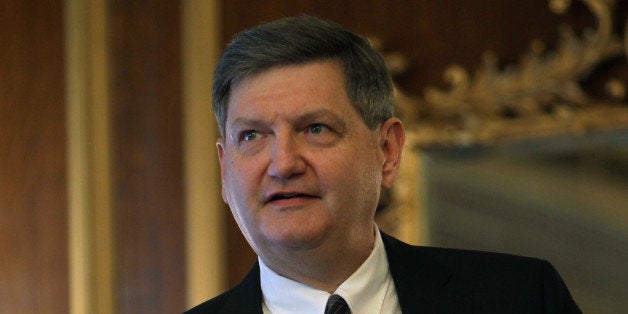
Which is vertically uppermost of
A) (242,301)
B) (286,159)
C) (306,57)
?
(306,57)

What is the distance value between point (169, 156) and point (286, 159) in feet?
7.32

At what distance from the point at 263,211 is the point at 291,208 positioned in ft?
0.14

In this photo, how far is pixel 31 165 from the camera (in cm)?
379

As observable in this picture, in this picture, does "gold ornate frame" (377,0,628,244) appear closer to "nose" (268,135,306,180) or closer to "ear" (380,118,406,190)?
"ear" (380,118,406,190)

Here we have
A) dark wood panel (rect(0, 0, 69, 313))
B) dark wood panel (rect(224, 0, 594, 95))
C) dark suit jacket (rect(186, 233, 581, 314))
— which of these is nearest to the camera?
dark suit jacket (rect(186, 233, 581, 314))

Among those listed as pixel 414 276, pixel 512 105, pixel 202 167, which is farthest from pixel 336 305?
pixel 202 167

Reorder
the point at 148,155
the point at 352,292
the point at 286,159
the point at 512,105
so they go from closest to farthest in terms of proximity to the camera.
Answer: the point at 286,159, the point at 352,292, the point at 512,105, the point at 148,155

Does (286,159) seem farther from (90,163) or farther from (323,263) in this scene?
(90,163)

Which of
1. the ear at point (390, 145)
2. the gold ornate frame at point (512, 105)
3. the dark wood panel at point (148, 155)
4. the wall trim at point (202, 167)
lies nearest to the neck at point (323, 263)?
the ear at point (390, 145)

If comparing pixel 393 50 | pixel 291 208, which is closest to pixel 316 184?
pixel 291 208

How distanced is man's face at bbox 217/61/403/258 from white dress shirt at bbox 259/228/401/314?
0.06 m

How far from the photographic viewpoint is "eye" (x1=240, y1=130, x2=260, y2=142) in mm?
1582

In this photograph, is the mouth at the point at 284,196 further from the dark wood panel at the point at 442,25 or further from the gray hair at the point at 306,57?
the dark wood panel at the point at 442,25

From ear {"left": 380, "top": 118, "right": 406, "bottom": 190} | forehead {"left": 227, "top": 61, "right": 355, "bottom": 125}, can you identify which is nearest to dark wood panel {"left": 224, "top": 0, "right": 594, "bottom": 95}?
ear {"left": 380, "top": 118, "right": 406, "bottom": 190}
